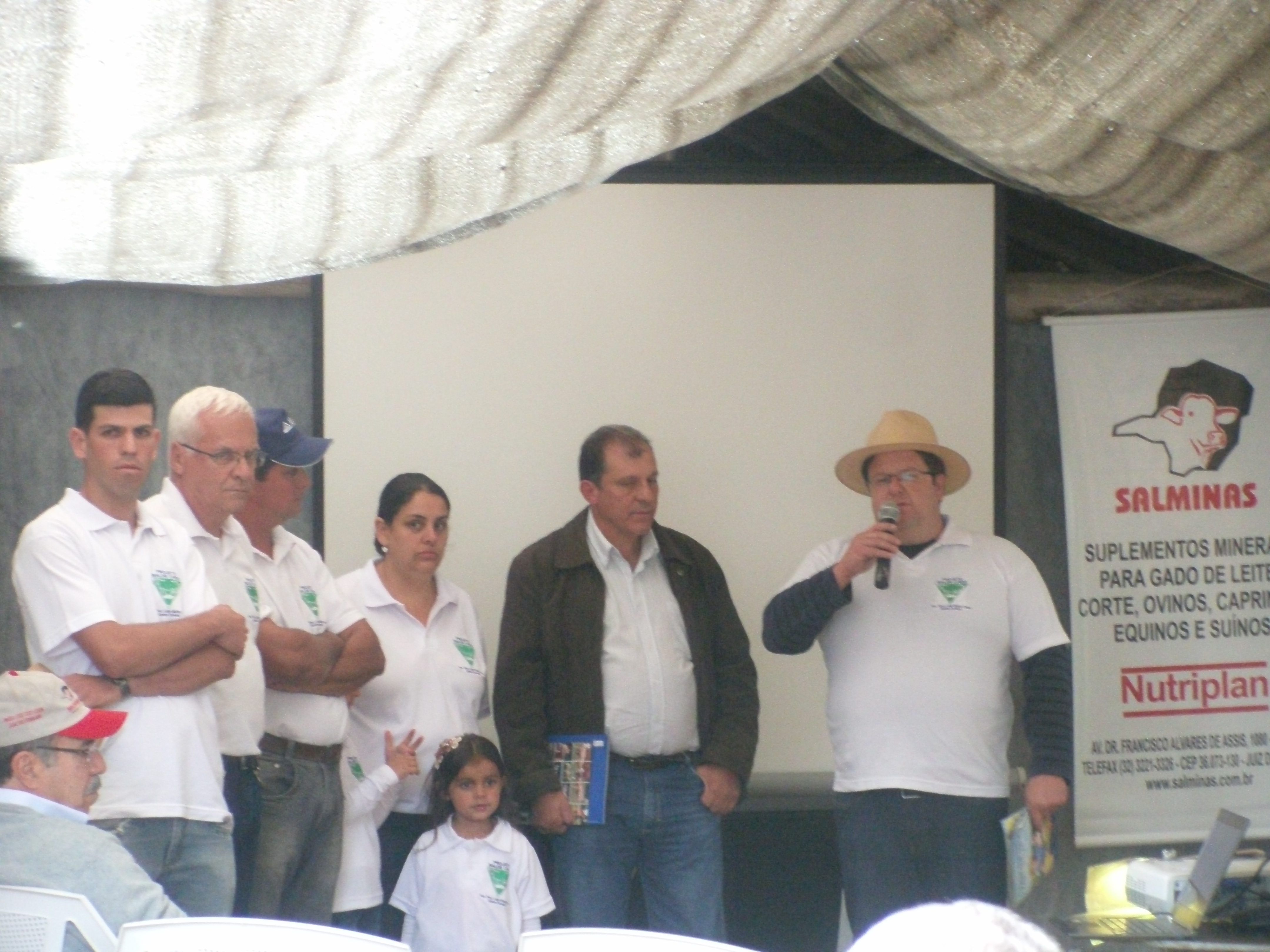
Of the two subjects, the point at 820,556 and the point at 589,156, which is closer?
the point at 589,156

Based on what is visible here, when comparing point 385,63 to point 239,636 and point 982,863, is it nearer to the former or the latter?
point 239,636

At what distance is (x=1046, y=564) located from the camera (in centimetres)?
479

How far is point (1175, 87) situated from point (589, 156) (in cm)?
79

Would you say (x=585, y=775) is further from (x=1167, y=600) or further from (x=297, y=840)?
(x=1167, y=600)

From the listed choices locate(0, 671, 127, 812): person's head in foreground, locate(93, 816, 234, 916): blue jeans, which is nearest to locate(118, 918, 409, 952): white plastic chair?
locate(0, 671, 127, 812): person's head in foreground

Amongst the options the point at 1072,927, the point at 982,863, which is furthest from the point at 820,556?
the point at 1072,927

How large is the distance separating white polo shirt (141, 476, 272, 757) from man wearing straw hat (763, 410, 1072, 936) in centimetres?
122

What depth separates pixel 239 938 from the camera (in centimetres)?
196

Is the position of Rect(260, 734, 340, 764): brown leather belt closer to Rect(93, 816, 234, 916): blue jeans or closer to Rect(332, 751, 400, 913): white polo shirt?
Rect(332, 751, 400, 913): white polo shirt

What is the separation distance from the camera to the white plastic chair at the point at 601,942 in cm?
195

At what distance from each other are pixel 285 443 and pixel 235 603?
53 centimetres

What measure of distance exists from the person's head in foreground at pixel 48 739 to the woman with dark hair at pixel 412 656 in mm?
1173

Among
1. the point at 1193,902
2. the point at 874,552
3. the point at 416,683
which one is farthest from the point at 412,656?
the point at 1193,902

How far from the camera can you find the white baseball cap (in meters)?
2.29
